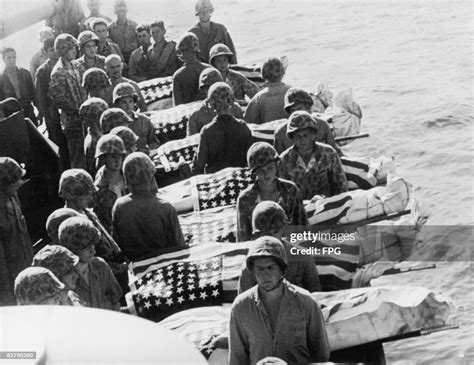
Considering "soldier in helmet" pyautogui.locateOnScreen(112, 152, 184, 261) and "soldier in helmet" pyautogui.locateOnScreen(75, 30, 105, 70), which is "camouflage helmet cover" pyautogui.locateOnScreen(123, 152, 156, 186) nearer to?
"soldier in helmet" pyautogui.locateOnScreen(112, 152, 184, 261)

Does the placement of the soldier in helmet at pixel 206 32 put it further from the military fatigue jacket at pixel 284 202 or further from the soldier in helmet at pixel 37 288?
the soldier in helmet at pixel 37 288

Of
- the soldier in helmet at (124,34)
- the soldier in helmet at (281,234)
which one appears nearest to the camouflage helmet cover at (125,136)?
the soldier in helmet at (281,234)

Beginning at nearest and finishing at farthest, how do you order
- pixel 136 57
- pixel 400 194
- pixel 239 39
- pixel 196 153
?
pixel 400 194
pixel 196 153
pixel 136 57
pixel 239 39

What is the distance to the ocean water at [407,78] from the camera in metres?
10.7

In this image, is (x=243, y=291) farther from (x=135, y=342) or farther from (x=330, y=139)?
(x=330, y=139)

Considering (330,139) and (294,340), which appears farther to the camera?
(330,139)

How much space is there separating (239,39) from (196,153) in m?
12.8

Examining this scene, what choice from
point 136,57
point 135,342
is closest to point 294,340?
point 135,342

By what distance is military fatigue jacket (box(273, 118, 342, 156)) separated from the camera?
9594 millimetres

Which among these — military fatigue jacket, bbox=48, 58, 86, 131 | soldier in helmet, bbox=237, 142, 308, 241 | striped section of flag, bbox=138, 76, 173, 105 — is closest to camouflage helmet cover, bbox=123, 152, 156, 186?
soldier in helmet, bbox=237, 142, 308, 241

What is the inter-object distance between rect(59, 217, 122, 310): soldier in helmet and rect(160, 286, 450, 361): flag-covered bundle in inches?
23.3

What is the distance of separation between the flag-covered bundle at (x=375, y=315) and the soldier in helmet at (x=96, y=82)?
14.2 feet

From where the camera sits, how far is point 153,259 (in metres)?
→ 8.30

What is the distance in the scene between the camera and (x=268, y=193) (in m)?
8.12
